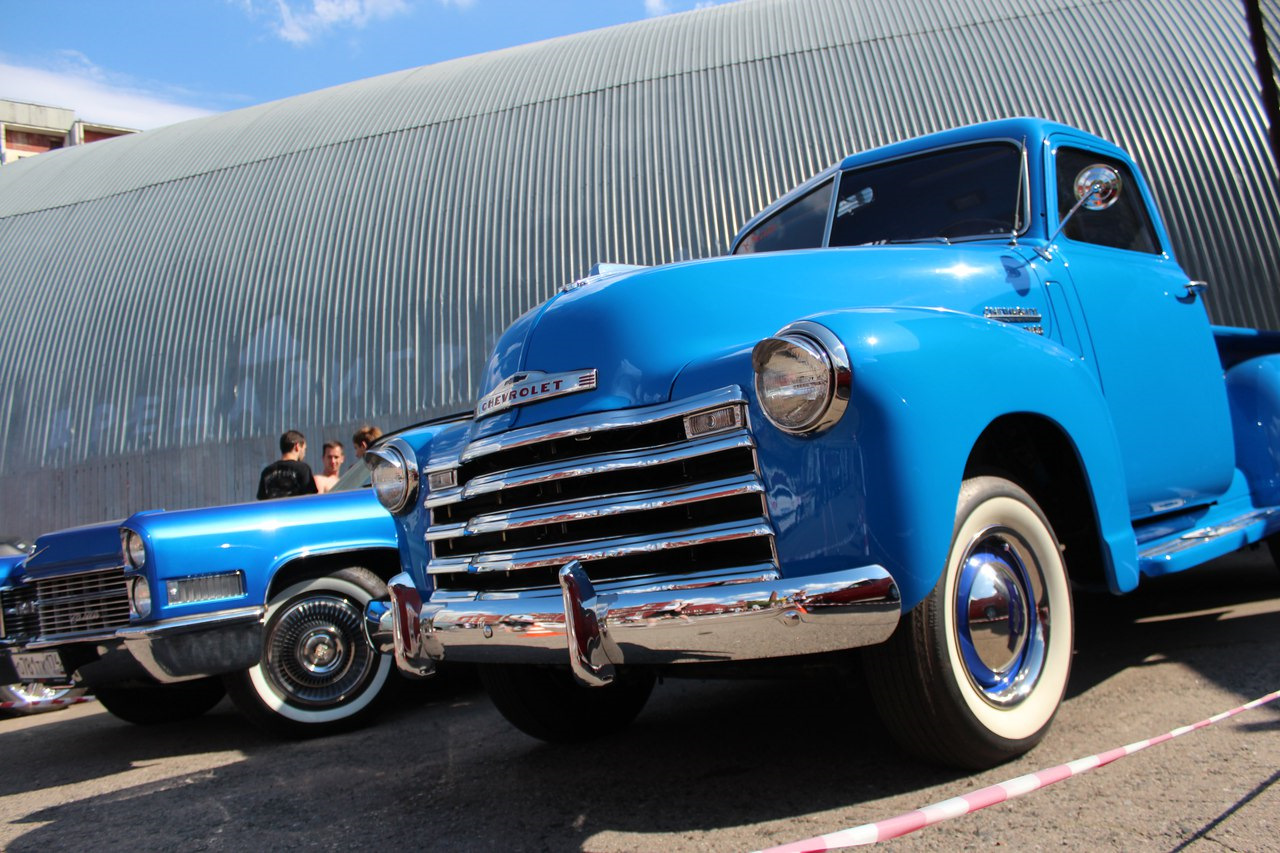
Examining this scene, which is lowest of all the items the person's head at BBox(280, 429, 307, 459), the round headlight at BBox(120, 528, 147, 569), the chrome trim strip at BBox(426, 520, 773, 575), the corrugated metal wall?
the chrome trim strip at BBox(426, 520, 773, 575)

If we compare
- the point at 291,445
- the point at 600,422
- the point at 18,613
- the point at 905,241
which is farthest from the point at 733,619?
the point at 291,445

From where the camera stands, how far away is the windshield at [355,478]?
5969 millimetres

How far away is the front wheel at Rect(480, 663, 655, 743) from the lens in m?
3.73

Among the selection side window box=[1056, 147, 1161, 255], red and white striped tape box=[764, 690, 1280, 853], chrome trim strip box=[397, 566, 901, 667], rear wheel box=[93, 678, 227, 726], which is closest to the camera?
red and white striped tape box=[764, 690, 1280, 853]

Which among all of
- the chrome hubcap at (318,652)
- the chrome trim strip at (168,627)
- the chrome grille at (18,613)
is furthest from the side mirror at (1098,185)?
the chrome grille at (18,613)

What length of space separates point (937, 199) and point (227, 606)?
12.0 feet

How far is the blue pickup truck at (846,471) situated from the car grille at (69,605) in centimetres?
215

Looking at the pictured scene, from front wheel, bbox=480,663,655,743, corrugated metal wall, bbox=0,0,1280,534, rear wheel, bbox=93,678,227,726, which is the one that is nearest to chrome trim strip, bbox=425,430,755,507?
front wheel, bbox=480,663,655,743

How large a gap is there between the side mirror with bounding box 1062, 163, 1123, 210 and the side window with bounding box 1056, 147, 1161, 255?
0.23 m

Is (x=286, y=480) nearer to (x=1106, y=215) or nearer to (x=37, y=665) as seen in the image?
(x=37, y=665)

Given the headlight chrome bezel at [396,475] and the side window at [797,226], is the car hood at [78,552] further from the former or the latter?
the side window at [797,226]

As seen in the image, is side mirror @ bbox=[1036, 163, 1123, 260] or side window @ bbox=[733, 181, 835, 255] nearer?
side mirror @ bbox=[1036, 163, 1123, 260]

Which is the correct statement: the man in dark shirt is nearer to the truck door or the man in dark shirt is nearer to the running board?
the truck door

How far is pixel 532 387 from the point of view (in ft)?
10.0
